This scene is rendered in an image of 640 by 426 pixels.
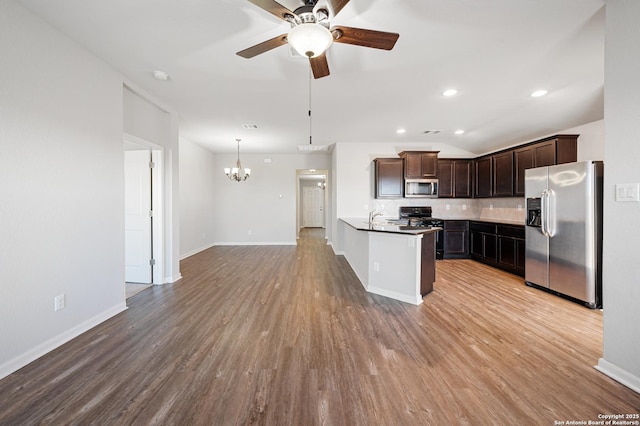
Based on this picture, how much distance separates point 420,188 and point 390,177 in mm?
712

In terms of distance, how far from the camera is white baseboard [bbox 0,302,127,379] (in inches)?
71.7

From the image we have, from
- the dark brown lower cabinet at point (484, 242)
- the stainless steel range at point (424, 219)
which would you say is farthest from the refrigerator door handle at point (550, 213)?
the stainless steel range at point (424, 219)

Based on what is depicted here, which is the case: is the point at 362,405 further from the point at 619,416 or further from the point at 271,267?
the point at 271,267

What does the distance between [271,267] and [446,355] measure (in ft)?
11.2

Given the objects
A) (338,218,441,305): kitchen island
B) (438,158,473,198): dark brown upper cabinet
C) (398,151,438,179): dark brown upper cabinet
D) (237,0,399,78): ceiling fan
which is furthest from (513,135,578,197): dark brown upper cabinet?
(237,0,399,78): ceiling fan

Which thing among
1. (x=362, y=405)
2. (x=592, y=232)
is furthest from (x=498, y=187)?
(x=362, y=405)

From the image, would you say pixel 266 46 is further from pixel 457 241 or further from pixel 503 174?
pixel 457 241

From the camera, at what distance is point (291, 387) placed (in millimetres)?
1695

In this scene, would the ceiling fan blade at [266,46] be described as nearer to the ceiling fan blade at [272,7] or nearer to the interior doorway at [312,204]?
the ceiling fan blade at [272,7]

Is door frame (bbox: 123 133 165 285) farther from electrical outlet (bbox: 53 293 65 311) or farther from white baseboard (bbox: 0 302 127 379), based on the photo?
electrical outlet (bbox: 53 293 65 311)

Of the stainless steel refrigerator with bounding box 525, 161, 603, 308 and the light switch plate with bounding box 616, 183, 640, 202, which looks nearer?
the light switch plate with bounding box 616, 183, 640, 202

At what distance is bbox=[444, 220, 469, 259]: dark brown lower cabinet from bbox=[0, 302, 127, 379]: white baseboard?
5.71 meters

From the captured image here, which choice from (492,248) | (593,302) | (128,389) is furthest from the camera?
(492,248)

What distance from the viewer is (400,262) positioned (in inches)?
128
